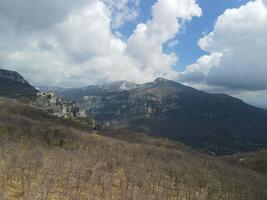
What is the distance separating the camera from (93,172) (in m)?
71.4

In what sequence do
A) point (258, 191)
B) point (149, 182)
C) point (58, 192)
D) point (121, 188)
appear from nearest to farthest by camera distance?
point (58, 192)
point (121, 188)
point (149, 182)
point (258, 191)

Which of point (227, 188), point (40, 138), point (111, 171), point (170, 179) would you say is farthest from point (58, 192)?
point (40, 138)

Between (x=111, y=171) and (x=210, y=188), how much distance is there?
1140 inches

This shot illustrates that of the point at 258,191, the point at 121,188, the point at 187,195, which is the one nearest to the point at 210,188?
the point at 187,195

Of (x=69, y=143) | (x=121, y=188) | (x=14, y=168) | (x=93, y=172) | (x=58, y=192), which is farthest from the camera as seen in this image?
(x=69, y=143)

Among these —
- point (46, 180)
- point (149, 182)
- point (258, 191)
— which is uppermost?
point (46, 180)

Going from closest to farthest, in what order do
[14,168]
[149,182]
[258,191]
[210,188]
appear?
[14,168] → [149,182] → [210,188] → [258,191]

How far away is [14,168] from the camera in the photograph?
57750mm

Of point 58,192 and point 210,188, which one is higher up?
point 58,192

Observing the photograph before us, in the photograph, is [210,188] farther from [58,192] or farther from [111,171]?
[58,192]

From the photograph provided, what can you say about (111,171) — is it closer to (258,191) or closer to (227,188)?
(227,188)

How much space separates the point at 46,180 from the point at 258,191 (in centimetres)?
7484

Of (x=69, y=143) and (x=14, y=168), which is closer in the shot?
(x=14, y=168)

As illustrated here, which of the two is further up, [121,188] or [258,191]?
[121,188]
